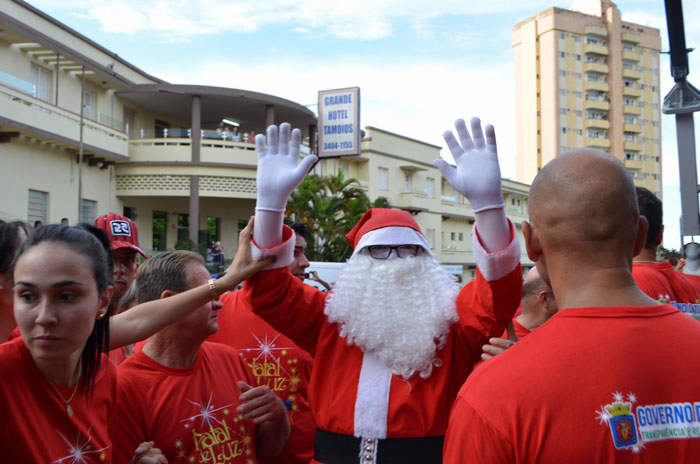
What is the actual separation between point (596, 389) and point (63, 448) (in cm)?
153

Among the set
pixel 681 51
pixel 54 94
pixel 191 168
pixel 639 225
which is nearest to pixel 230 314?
pixel 639 225

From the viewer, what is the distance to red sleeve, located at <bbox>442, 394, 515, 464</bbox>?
1.33 metres

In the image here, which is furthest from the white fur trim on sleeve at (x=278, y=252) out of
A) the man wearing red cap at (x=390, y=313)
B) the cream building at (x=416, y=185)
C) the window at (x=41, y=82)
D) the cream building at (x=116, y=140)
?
the cream building at (x=416, y=185)

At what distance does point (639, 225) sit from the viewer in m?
1.59

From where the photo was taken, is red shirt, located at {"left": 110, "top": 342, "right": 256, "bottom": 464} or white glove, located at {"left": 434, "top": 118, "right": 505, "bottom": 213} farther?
red shirt, located at {"left": 110, "top": 342, "right": 256, "bottom": 464}

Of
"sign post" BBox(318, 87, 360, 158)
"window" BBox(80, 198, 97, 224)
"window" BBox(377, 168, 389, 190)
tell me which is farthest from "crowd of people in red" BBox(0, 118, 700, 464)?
"window" BBox(377, 168, 389, 190)

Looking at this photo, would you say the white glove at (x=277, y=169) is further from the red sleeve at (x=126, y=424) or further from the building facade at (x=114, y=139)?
the building facade at (x=114, y=139)

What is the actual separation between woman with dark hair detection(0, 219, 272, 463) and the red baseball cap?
Answer: 1.75 metres

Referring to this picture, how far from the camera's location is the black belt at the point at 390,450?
2523mm

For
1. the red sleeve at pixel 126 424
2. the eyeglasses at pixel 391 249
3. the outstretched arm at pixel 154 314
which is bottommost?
the red sleeve at pixel 126 424

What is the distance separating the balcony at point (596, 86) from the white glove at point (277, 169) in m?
61.5

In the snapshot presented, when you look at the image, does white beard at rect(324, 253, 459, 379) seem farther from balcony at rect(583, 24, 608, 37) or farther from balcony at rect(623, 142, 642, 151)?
balcony at rect(623, 142, 642, 151)

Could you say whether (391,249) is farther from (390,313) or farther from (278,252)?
(278,252)

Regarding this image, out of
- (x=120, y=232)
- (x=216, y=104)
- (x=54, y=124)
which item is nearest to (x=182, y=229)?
(x=216, y=104)
